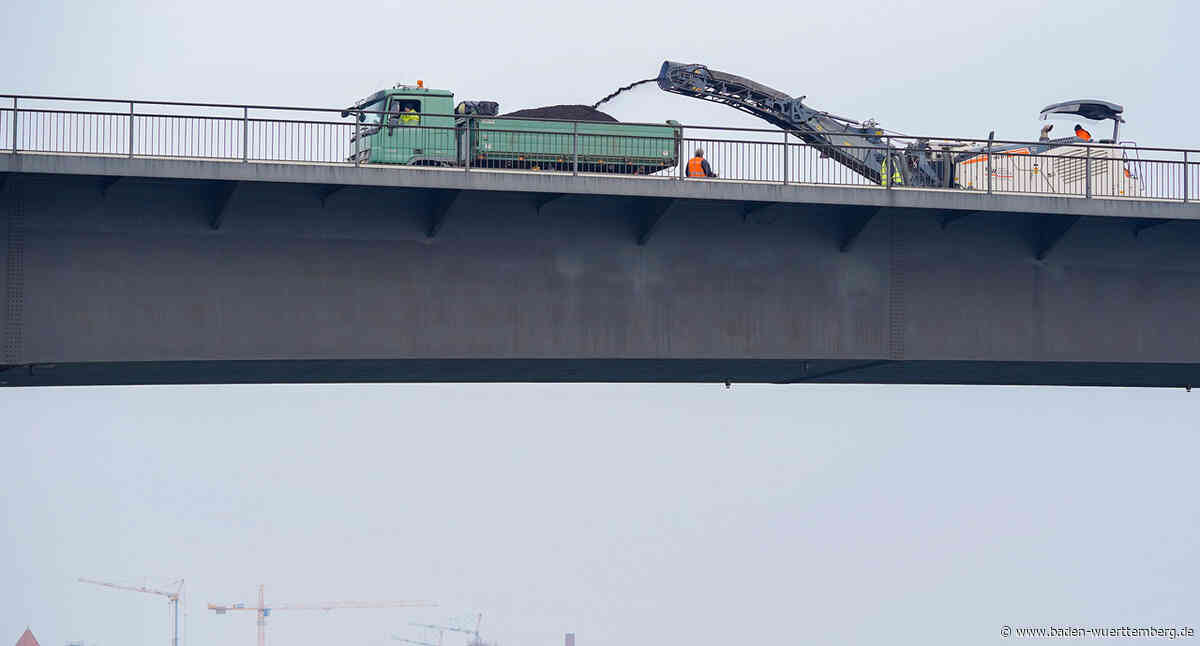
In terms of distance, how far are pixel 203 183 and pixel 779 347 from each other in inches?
447

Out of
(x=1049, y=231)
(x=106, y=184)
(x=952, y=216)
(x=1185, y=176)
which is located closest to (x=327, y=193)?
(x=106, y=184)

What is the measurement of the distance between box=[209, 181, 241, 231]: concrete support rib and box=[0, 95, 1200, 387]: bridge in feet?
0.13

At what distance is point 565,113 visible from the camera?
39812 mm

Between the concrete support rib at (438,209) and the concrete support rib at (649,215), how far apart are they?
367 centimetres

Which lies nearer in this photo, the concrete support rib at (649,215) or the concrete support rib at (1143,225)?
the concrete support rib at (649,215)

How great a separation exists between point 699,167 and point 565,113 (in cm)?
641

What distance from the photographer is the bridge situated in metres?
29.3

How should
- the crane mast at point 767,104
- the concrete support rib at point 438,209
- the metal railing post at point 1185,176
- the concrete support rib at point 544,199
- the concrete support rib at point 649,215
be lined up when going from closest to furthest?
the concrete support rib at point 438,209 < the concrete support rib at point 544,199 < the concrete support rib at point 649,215 < the metal railing post at point 1185,176 < the crane mast at point 767,104

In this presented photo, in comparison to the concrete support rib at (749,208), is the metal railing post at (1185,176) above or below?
above

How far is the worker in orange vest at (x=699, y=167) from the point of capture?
3403 cm

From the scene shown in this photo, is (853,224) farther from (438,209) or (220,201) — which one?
(220,201)

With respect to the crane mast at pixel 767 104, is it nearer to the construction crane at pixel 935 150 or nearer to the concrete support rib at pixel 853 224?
the construction crane at pixel 935 150

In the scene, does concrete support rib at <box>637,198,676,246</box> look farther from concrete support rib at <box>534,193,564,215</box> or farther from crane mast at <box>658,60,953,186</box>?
crane mast at <box>658,60,953,186</box>

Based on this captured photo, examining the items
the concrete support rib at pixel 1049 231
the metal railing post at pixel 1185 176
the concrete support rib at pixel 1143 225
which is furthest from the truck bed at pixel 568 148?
the metal railing post at pixel 1185 176
